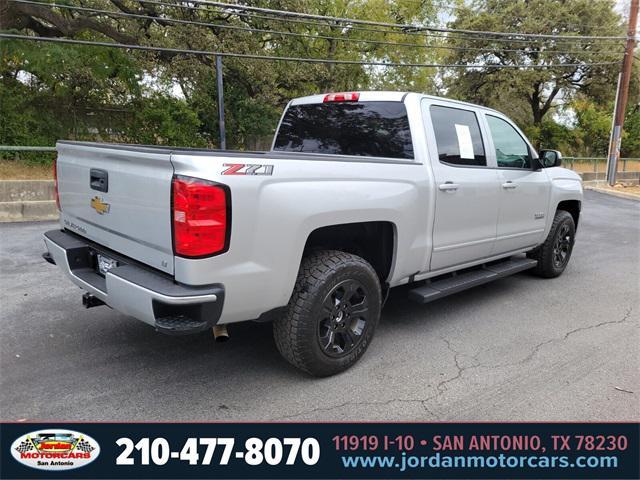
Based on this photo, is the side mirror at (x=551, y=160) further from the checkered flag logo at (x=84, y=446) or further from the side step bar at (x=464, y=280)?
the checkered flag logo at (x=84, y=446)

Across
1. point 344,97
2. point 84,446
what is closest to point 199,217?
point 84,446

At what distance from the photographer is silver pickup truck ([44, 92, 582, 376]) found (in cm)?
258

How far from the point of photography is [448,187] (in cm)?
396

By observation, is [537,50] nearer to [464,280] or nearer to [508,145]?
[508,145]

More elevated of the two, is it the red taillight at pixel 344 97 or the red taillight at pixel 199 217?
the red taillight at pixel 344 97

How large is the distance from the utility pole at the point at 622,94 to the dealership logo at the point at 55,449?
21949 millimetres

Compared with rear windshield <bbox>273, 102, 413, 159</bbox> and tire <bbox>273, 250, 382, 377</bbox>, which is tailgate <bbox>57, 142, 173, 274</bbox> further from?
rear windshield <bbox>273, 102, 413, 159</bbox>

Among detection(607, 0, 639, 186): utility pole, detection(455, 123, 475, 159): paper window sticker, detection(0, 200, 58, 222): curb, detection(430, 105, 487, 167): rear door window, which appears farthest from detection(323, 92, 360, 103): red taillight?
detection(607, 0, 639, 186): utility pole

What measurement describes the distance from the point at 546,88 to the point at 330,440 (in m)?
28.7

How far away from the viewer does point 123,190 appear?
2924 millimetres

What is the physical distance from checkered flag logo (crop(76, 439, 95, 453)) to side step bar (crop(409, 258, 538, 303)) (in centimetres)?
253

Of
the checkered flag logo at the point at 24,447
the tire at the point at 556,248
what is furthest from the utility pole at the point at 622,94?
the checkered flag logo at the point at 24,447

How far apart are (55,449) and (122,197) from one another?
1.47m

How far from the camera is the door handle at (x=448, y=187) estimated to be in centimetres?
391
